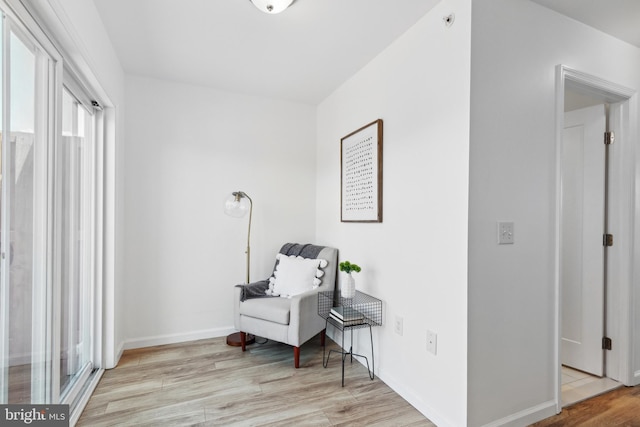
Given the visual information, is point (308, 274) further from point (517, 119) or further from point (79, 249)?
point (517, 119)

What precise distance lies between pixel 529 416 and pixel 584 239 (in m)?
1.39

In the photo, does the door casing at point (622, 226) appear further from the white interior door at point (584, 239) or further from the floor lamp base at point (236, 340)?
the floor lamp base at point (236, 340)

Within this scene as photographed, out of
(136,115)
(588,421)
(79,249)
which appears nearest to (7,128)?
(79,249)

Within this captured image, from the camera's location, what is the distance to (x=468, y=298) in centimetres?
162

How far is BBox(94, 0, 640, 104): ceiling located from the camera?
1.87 m

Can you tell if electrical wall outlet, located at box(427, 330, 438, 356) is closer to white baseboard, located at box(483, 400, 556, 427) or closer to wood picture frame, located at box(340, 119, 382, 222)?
white baseboard, located at box(483, 400, 556, 427)

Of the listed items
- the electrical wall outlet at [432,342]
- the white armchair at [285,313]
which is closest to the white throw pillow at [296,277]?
the white armchair at [285,313]

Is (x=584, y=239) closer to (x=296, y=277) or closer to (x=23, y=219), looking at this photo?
(x=296, y=277)

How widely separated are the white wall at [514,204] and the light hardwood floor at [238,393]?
56cm

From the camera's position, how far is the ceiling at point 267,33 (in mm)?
1869

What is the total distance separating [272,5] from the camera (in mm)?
1820

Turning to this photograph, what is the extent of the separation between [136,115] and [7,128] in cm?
180

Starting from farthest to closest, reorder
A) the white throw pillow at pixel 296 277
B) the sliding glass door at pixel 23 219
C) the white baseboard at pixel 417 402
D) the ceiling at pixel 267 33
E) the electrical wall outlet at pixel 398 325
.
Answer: the white throw pillow at pixel 296 277 → the electrical wall outlet at pixel 398 325 → the ceiling at pixel 267 33 → the white baseboard at pixel 417 402 → the sliding glass door at pixel 23 219

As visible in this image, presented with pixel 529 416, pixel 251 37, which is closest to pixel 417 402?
pixel 529 416
